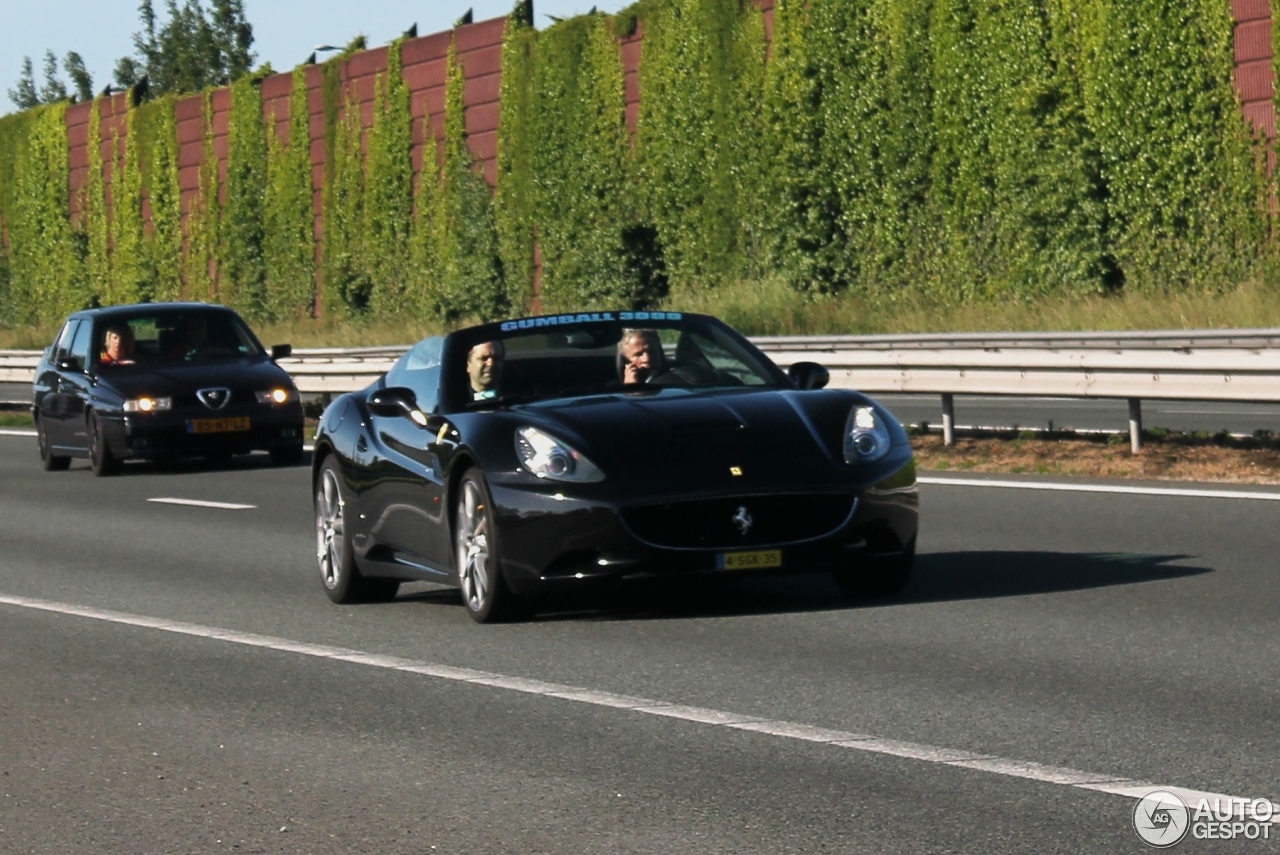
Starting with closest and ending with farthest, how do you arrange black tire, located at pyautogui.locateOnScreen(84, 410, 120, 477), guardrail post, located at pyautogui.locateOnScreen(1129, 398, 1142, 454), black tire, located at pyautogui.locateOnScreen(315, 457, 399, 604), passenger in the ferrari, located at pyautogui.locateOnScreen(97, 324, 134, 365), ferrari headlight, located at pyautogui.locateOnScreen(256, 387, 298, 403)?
black tire, located at pyautogui.locateOnScreen(315, 457, 399, 604), guardrail post, located at pyautogui.locateOnScreen(1129, 398, 1142, 454), ferrari headlight, located at pyautogui.locateOnScreen(256, 387, 298, 403), black tire, located at pyautogui.locateOnScreen(84, 410, 120, 477), passenger in the ferrari, located at pyautogui.locateOnScreen(97, 324, 134, 365)

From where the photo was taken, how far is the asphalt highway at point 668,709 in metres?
6.00

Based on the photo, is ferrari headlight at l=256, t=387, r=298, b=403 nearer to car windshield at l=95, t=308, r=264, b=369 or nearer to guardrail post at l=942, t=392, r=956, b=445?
car windshield at l=95, t=308, r=264, b=369

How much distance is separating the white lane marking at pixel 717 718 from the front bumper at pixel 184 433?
10.2 metres

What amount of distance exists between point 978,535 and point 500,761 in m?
6.51

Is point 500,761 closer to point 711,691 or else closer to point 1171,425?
point 711,691

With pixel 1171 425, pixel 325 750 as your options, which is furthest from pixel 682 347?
pixel 1171 425

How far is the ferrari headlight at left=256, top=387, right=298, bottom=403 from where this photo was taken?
21.2 meters

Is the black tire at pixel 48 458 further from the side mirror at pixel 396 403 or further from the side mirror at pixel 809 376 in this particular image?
the side mirror at pixel 809 376

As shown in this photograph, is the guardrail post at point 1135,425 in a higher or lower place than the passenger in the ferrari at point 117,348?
lower

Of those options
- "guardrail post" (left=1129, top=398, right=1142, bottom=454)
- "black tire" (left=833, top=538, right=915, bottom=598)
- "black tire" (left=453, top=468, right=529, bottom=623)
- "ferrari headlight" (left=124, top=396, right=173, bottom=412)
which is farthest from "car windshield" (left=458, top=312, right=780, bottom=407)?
"ferrari headlight" (left=124, top=396, right=173, bottom=412)

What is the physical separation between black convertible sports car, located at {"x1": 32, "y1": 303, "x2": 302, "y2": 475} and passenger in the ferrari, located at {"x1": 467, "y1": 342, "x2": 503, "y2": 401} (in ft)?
35.2

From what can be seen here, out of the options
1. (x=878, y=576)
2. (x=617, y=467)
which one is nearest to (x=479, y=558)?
(x=617, y=467)

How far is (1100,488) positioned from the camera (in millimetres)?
14977

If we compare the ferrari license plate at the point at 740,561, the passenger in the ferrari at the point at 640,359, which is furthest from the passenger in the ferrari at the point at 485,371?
the ferrari license plate at the point at 740,561
